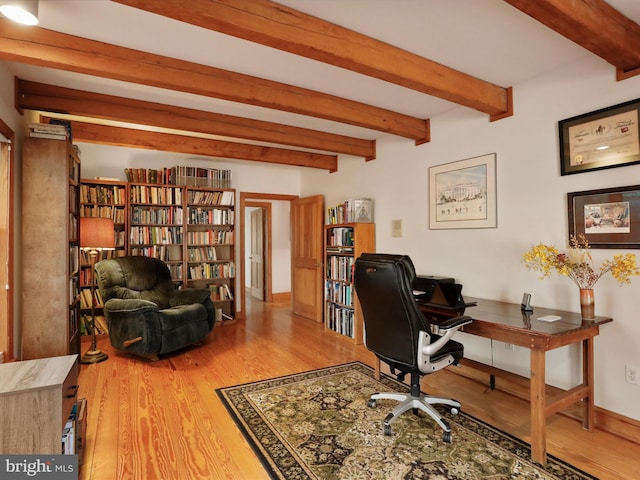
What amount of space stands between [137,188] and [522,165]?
14.0ft

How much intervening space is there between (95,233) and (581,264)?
4.08 m

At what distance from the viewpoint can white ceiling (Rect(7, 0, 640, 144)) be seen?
70.5 inches

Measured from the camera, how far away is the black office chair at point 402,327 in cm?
205

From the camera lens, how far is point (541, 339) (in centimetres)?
188

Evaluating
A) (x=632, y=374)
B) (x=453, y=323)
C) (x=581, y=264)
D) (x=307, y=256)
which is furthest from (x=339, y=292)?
(x=632, y=374)

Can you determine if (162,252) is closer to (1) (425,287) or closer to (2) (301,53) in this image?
(1) (425,287)

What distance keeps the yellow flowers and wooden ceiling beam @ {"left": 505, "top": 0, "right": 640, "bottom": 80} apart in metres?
1.08

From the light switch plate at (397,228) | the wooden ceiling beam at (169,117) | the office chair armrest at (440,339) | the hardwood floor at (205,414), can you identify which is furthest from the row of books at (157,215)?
the office chair armrest at (440,339)

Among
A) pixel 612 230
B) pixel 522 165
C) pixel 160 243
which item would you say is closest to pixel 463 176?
pixel 522 165

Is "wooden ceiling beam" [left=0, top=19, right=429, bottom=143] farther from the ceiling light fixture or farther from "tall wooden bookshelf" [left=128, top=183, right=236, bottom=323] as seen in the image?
"tall wooden bookshelf" [left=128, top=183, right=236, bottom=323]

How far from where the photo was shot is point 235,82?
8.21 feet

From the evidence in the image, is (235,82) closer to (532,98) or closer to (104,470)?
(532,98)

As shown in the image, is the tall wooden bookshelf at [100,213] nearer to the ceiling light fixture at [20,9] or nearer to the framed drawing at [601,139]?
the ceiling light fixture at [20,9]

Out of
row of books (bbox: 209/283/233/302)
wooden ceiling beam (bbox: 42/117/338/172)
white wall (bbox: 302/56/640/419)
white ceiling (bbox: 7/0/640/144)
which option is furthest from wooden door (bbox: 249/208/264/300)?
white ceiling (bbox: 7/0/640/144)
